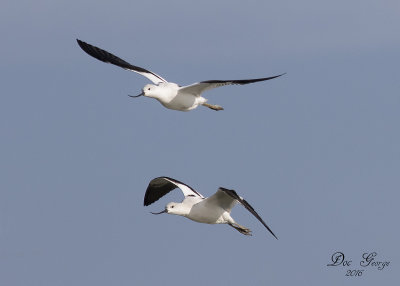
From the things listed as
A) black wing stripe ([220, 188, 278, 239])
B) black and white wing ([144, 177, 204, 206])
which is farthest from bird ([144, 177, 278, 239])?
black and white wing ([144, 177, 204, 206])

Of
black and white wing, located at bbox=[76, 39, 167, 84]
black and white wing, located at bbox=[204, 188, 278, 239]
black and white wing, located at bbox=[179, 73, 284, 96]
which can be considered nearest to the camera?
black and white wing, located at bbox=[204, 188, 278, 239]

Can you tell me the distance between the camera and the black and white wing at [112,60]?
29.5 metres

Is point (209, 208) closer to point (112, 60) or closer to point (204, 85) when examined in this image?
point (204, 85)

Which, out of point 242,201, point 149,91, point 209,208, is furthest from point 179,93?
point 242,201

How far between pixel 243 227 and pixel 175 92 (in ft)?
11.9

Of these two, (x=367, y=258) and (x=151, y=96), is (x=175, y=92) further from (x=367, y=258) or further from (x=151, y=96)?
(x=367, y=258)

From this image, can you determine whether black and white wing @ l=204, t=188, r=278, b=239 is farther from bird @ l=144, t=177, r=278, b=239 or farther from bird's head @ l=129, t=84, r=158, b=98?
bird's head @ l=129, t=84, r=158, b=98

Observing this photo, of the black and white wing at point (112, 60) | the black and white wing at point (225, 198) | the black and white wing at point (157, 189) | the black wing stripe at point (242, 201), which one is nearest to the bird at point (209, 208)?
the black and white wing at point (225, 198)

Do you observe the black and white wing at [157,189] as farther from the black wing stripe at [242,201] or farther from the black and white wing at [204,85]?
the black wing stripe at [242,201]

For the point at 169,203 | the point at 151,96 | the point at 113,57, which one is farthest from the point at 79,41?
the point at 169,203

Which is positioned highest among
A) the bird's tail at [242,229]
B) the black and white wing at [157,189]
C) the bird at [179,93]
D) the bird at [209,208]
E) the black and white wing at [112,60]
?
the black and white wing at [112,60]

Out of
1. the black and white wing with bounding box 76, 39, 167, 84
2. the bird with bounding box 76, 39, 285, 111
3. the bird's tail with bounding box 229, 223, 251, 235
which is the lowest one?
→ the bird's tail with bounding box 229, 223, 251, 235

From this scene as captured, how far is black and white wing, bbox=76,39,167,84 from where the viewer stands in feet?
96.9

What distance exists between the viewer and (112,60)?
30.1 m
